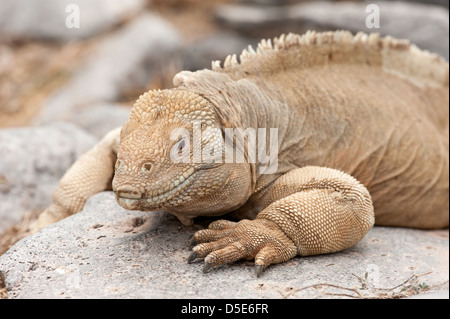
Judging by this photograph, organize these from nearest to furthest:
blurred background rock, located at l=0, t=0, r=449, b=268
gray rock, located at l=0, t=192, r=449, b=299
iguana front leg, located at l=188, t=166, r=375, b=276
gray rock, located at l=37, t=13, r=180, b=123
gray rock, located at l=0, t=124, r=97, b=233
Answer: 1. gray rock, located at l=0, t=192, r=449, b=299
2. iguana front leg, located at l=188, t=166, r=375, b=276
3. gray rock, located at l=0, t=124, r=97, b=233
4. blurred background rock, located at l=0, t=0, r=449, b=268
5. gray rock, located at l=37, t=13, r=180, b=123

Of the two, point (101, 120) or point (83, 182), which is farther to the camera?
point (101, 120)

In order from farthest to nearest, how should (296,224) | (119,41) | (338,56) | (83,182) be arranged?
(119,41), (338,56), (83,182), (296,224)

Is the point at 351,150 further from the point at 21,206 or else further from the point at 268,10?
the point at 268,10

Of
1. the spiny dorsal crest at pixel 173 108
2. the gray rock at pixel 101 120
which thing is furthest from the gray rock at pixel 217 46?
the spiny dorsal crest at pixel 173 108

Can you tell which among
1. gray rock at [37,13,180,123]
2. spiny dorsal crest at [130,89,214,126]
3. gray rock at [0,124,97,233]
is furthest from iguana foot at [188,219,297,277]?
gray rock at [37,13,180,123]

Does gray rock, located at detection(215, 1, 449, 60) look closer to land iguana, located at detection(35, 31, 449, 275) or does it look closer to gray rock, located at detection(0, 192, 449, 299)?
land iguana, located at detection(35, 31, 449, 275)

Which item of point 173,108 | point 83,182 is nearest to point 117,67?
point 83,182

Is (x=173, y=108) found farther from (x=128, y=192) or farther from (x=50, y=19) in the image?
(x=50, y=19)
